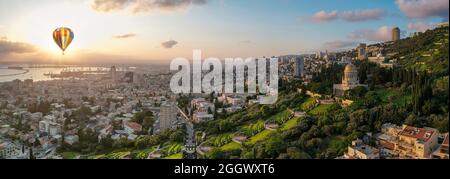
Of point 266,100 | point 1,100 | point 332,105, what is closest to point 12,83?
point 1,100

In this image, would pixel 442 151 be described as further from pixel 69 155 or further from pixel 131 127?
pixel 131 127

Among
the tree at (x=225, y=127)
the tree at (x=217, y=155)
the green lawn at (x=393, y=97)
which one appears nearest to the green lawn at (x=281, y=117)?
the tree at (x=225, y=127)

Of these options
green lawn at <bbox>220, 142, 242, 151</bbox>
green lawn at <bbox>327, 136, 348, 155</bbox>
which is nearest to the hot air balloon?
green lawn at <bbox>220, 142, 242, 151</bbox>

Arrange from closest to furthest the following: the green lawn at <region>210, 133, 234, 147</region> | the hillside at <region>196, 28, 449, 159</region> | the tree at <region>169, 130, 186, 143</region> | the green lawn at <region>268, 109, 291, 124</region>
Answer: the hillside at <region>196, 28, 449, 159</region>, the green lawn at <region>210, 133, 234, 147</region>, the green lawn at <region>268, 109, 291, 124</region>, the tree at <region>169, 130, 186, 143</region>

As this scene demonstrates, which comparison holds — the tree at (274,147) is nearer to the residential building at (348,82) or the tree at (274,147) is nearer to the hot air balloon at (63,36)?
A: the residential building at (348,82)

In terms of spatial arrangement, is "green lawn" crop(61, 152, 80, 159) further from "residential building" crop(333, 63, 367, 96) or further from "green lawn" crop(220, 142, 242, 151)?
"residential building" crop(333, 63, 367, 96)
